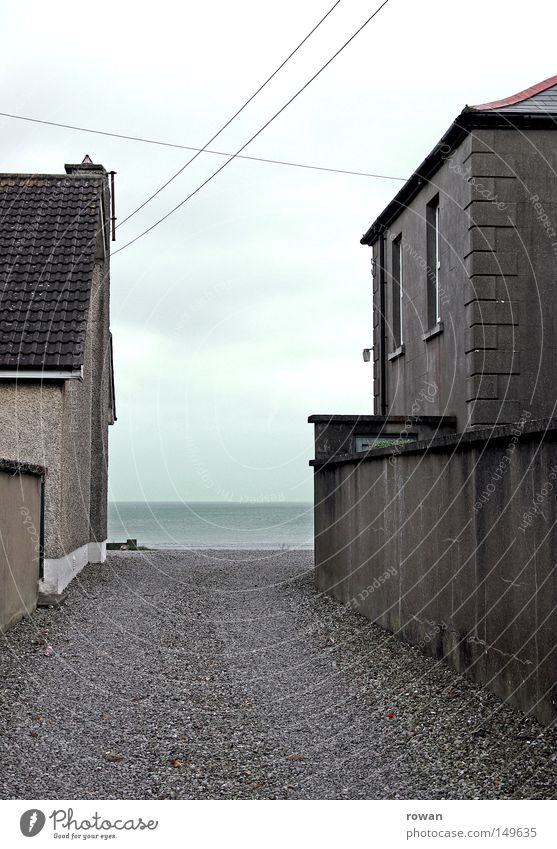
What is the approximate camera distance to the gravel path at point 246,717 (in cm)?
494

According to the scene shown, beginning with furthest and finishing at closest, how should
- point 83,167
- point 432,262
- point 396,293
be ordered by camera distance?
point 83,167 < point 396,293 < point 432,262

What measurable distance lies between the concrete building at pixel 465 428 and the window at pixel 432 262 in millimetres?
24

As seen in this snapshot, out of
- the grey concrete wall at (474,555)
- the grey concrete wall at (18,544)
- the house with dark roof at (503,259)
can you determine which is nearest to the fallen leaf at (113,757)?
the grey concrete wall at (474,555)

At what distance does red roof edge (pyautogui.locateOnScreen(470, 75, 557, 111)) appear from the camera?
41.4ft

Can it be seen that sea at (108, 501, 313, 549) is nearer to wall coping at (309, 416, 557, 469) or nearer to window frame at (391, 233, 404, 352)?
window frame at (391, 233, 404, 352)

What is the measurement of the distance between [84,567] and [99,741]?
41.1 feet

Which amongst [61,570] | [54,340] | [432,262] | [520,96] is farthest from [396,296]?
[61,570]

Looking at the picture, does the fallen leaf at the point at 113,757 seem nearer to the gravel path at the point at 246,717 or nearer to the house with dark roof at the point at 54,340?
the gravel path at the point at 246,717

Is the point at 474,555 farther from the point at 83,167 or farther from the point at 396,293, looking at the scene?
the point at 83,167

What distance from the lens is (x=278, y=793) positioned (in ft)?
15.7

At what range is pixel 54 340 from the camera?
44.7ft

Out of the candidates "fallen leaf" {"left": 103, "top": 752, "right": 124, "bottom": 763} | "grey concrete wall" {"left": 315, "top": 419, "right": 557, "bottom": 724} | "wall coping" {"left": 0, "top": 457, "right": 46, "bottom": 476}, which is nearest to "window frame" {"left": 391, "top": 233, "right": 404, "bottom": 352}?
"grey concrete wall" {"left": 315, "top": 419, "right": 557, "bottom": 724}

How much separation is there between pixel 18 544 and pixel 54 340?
A: 3.76 m

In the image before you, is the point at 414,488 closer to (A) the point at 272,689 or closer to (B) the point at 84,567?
(A) the point at 272,689
